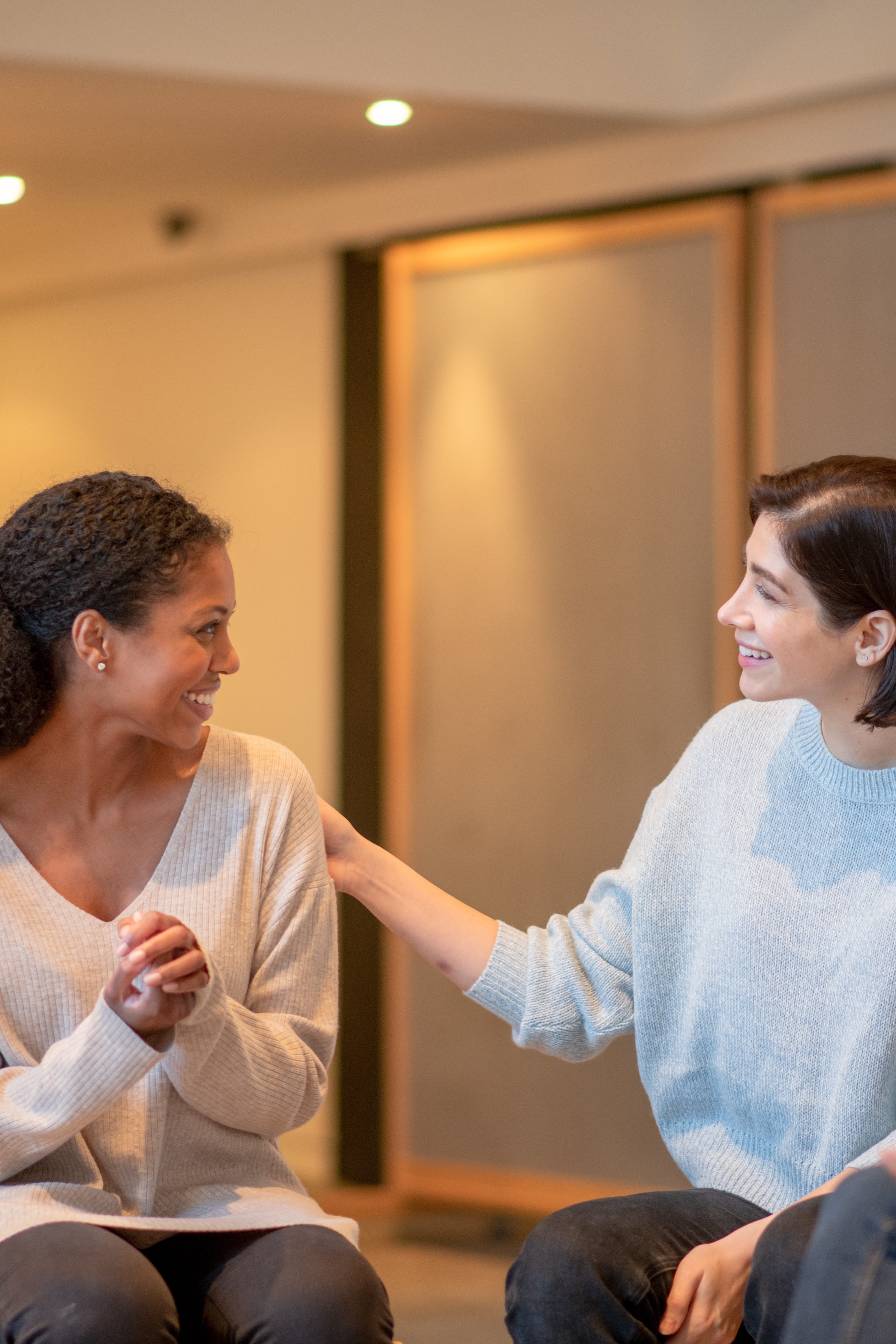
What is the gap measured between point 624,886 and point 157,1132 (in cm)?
64

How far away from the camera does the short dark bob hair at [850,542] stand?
164 cm

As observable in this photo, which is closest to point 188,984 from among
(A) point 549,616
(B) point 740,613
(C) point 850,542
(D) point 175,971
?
(D) point 175,971

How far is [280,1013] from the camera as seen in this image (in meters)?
1.66

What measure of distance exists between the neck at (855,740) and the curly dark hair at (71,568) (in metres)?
0.77

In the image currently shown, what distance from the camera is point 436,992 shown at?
3537mm

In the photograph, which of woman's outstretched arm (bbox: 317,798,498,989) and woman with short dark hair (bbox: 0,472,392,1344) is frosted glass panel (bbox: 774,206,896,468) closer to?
woman's outstretched arm (bbox: 317,798,498,989)

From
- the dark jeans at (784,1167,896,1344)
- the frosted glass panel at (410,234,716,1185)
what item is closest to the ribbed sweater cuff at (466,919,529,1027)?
the dark jeans at (784,1167,896,1344)

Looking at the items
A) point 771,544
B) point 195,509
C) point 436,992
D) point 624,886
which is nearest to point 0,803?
point 195,509

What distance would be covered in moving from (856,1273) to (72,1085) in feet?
2.55

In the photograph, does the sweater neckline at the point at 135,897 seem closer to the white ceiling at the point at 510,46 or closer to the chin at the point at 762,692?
the chin at the point at 762,692

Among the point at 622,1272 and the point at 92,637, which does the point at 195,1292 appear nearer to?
the point at 622,1272

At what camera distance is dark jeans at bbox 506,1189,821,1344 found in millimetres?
1421

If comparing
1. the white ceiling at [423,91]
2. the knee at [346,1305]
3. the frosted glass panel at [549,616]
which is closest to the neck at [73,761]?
the knee at [346,1305]

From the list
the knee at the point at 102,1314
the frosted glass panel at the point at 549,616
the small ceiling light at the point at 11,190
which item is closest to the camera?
Result: the knee at the point at 102,1314
